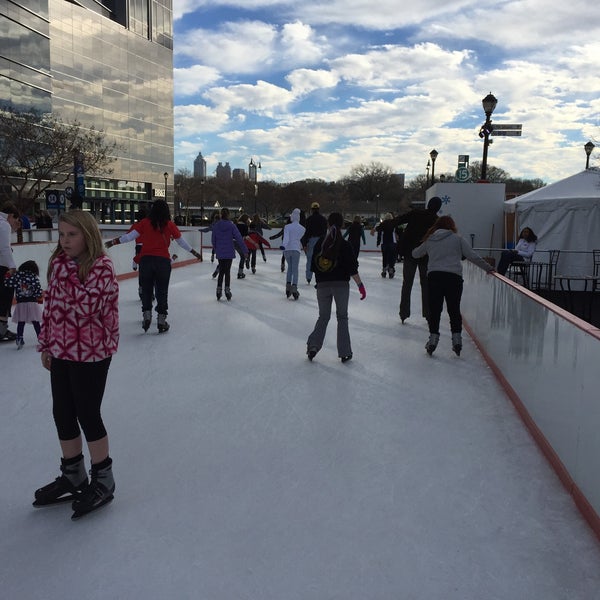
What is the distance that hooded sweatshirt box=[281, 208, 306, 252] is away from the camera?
36.8ft

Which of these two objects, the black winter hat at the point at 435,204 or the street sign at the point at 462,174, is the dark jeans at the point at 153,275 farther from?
the street sign at the point at 462,174

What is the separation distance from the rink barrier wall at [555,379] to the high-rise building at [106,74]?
48309 mm

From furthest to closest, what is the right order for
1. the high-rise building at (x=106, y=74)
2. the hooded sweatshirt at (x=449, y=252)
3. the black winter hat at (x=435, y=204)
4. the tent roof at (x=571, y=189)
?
the high-rise building at (x=106, y=74), the tent roof at (x=571, y=189), the black winter hat at (x=435, y=204), the hooded sweatshirt at (x=449, y=252)

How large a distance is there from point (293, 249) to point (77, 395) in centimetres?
840

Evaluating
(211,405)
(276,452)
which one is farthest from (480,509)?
(211,405)

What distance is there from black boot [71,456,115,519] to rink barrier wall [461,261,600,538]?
2332 mm

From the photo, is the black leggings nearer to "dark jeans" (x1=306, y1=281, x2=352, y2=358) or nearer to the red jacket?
"dark jeans" (x1=306, y1=281, x2=352, y2=358)

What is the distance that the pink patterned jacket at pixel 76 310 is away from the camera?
2.83m

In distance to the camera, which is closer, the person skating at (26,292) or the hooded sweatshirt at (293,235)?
the person skating at (26,292)

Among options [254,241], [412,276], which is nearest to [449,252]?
Answer: [412,276]

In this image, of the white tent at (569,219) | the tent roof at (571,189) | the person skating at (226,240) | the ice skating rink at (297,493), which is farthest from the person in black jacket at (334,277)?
the tent roof at (571,189)

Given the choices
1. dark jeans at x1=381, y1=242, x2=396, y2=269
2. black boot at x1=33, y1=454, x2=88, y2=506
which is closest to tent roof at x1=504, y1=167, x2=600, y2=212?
dark jeans at x1=381, y1=242, x2=396, y2=269

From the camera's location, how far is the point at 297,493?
10.4 ft

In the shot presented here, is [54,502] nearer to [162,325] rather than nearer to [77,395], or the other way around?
[77,395]
